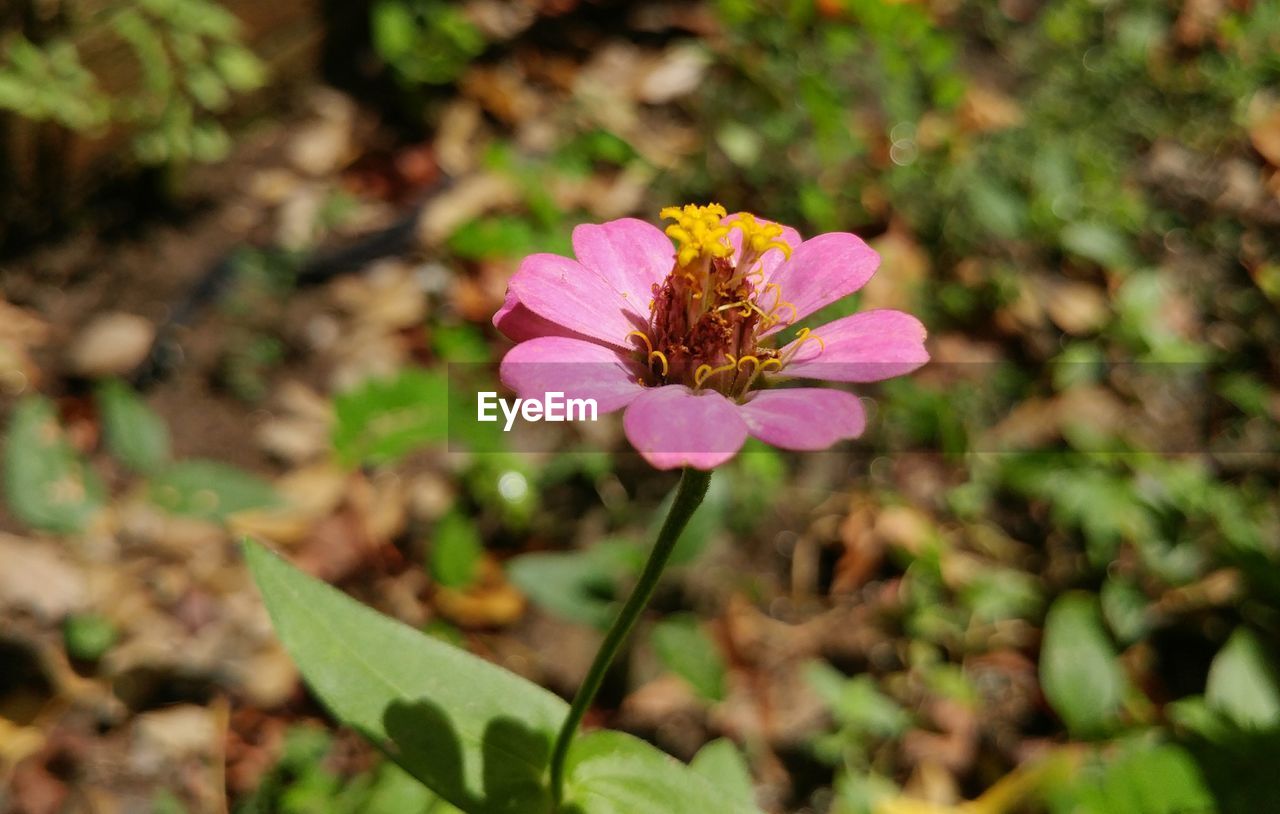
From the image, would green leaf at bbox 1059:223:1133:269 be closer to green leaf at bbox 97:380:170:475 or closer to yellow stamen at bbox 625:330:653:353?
yellow stamen at bbox 625:330:653:353

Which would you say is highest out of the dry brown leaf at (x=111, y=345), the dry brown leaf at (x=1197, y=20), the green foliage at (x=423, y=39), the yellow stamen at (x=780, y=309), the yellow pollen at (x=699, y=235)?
the dry brown leaf at (x=1197, y=20)

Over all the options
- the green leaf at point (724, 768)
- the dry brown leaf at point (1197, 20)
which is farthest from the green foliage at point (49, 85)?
the dry brown leaf at point (1197, 20)

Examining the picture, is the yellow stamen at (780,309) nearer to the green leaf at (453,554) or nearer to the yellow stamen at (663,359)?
the yellow stamen at (663,359)

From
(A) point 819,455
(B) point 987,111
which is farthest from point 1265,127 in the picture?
(A) point 819,455

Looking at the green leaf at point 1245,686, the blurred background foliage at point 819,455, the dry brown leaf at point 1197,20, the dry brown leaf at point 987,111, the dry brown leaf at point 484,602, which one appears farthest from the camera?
the dry brown leaf at point 1197,20

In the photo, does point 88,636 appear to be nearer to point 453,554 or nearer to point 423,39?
point 453,554
